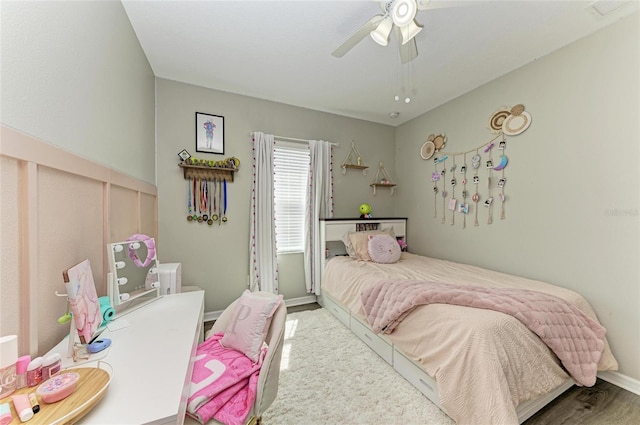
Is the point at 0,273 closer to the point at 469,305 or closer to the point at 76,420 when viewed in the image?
the point at 76,420

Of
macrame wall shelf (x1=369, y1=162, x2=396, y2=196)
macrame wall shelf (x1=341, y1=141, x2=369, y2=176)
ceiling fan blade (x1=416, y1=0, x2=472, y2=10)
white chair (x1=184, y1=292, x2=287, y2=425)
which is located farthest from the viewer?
macrame wall shelf (x1=369, y1=162, x2=396, y2=196)

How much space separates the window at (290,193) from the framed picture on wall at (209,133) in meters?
0.67

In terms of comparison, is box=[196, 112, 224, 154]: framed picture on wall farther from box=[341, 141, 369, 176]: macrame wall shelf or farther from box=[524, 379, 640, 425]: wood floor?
box=[524, 379, 640, 425]: wood floor

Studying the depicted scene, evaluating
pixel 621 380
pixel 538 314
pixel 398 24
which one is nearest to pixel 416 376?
pixel 538 314

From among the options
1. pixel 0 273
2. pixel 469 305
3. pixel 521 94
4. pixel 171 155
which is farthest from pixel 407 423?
pixel 171 155

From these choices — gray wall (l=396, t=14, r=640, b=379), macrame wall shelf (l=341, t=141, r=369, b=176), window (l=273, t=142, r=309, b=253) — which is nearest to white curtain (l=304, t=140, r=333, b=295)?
window (l=273, t=142, r=309, b=253)

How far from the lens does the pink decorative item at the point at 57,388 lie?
658 mm

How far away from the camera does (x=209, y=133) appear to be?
111 inches

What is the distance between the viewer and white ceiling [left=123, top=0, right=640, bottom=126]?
1.72 metres

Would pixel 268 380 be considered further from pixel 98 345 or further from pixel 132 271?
pixel 132 271

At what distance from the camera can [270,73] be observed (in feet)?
8.24

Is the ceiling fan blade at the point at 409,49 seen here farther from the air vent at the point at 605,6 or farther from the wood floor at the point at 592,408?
the wood floor at the point at 592,408

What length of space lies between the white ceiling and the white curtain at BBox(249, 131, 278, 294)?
0.69 meters

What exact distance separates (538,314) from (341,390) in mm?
1352
